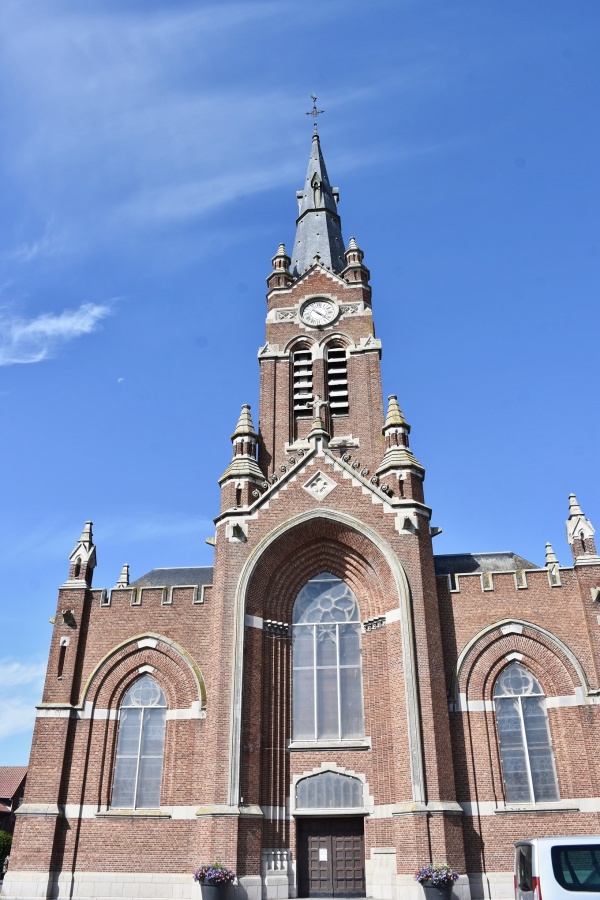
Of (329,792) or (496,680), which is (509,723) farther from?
(329,792)

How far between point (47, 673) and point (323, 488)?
417 inches

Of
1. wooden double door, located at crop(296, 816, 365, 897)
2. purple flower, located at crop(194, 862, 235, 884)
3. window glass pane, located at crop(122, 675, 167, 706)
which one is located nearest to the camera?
purple flower, located at crop(194, 862, 235, 884)

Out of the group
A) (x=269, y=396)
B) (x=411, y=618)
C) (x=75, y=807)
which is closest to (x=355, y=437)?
(x=269, y=396)

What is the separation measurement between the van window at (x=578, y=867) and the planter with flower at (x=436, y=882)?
8.23 meters

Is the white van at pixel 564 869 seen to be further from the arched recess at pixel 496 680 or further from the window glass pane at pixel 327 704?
the window glass pane at pixel 327 704

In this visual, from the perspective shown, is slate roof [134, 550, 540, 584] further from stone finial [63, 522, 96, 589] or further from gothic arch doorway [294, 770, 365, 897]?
gothic arch doorway [294, 770, 365, 897]

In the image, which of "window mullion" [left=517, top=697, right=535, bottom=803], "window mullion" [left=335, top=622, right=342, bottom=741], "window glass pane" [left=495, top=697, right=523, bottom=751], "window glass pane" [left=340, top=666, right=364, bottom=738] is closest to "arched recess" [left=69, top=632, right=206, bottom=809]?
"window mullion" [left=335, top=622, right=342, bottom=741]

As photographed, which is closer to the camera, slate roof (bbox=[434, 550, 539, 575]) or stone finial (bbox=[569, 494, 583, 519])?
stone finial (bbox=[569, 494, 583, 519])

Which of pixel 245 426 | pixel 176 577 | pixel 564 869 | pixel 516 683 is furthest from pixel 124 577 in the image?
pixel 564 869

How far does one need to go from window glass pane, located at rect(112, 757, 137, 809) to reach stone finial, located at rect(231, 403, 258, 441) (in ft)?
37.3

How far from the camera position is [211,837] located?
1928 centimetres

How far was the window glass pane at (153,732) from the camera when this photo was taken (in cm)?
Result: 2242

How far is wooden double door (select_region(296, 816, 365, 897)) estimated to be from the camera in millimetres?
20297

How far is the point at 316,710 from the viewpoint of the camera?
22266 millimetres
